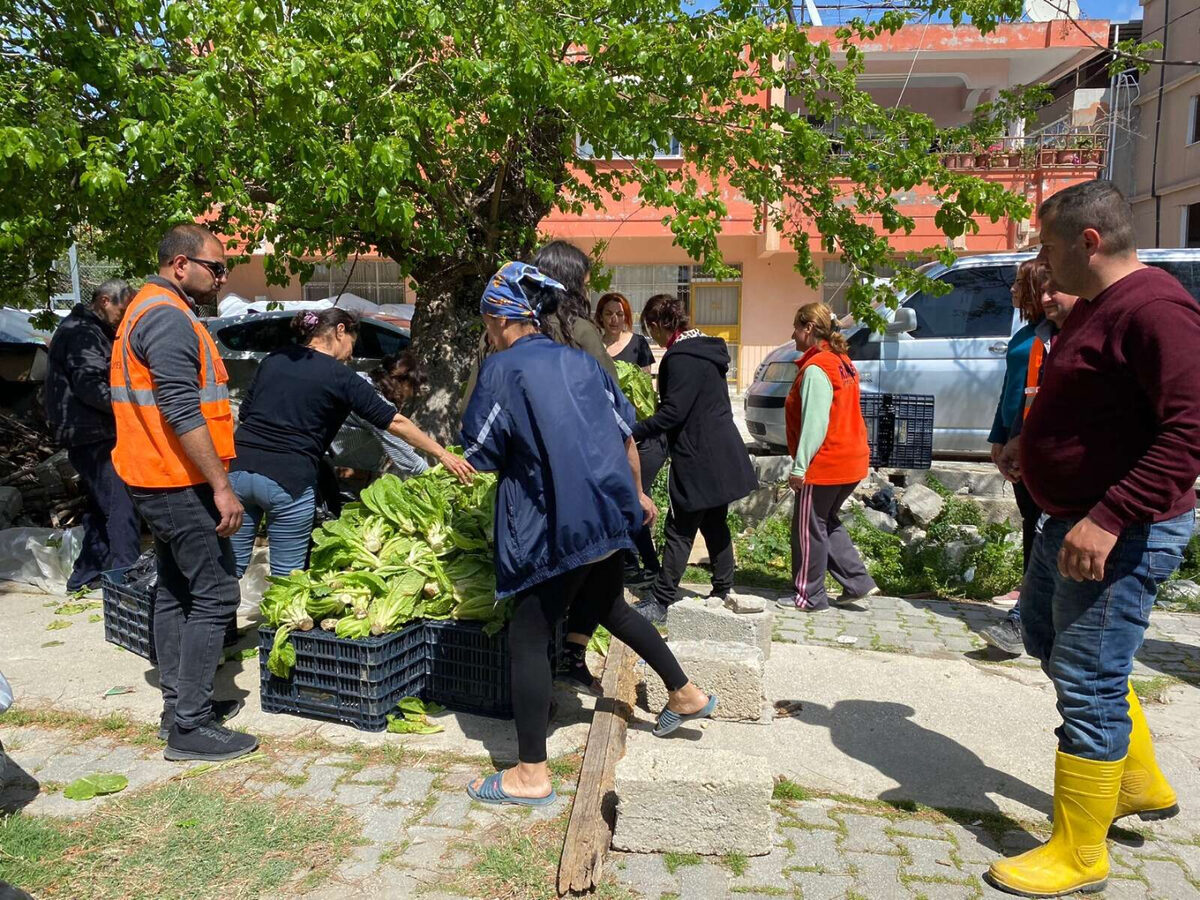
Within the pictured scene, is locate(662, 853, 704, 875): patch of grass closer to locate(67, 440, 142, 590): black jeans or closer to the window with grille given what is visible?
locate(67, 440, 142, 590): black jeans

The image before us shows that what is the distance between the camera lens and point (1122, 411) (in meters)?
2.71

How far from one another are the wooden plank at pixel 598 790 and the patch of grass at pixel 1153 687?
97.5 inches

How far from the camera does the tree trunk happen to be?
780 centimetres

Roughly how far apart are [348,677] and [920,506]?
5432 millimetres

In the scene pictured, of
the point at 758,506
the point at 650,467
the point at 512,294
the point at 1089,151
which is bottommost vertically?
the point at 758,506

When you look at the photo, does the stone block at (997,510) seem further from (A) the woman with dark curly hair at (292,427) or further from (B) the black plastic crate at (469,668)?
(A) the woman with dark curly hair at (292,427)

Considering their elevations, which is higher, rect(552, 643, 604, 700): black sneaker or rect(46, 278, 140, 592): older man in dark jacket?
rect(46, 278, 140, 592): older man in dark jacket

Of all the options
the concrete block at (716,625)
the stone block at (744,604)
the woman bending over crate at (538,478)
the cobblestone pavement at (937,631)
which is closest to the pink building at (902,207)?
the cobblestone pavement at (937,631)

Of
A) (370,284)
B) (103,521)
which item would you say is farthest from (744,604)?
(370,284)

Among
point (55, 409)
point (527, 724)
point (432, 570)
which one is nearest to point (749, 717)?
point (527, 724)

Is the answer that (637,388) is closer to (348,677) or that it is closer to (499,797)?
(348,677)

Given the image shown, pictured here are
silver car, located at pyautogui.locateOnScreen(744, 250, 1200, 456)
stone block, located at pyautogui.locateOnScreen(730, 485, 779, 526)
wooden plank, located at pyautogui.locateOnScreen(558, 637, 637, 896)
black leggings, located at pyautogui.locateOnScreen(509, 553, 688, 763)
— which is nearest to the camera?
wooden plank, located at pyautogui.locateOnScreen(558, 637, 637, 896)

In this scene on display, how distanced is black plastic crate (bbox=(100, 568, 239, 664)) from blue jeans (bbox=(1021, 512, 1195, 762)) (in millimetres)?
3699

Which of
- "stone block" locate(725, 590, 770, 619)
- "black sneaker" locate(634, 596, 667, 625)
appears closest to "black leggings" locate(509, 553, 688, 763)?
"stone block" locate(725, 590, 770, 619)
